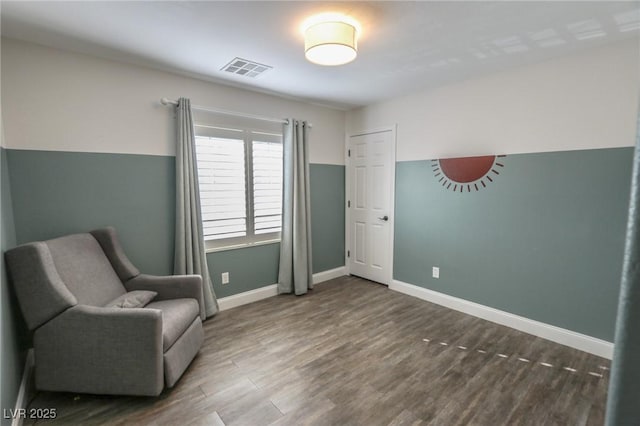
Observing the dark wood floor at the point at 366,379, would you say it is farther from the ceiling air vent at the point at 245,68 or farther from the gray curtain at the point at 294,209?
the ceiling air vent at the point at 245,68

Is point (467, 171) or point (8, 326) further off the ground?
point (467, 171)

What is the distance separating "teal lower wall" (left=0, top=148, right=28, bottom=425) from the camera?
5.60ft

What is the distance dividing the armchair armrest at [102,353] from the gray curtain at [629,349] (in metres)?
2.21

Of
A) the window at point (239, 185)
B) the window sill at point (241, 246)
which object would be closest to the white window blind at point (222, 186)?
the window at point (239, 185)

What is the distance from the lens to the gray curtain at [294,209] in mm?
3848

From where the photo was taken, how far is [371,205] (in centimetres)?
437

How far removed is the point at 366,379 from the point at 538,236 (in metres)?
2.09

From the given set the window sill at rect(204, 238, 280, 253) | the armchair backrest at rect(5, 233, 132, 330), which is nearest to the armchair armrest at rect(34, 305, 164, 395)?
the armchair backrest at rect(5, 233, 132, 330)

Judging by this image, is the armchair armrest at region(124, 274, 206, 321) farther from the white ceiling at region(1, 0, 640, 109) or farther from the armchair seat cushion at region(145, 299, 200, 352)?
the white ceiling at region(1, 0, 640, 109)

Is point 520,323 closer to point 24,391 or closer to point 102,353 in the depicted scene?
point 102,353

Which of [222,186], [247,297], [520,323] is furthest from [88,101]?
[520,323]

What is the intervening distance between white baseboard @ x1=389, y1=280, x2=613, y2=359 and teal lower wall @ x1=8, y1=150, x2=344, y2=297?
1.97 meters

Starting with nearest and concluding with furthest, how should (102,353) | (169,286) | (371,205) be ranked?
(102,353)
(169,286)
(371,205)

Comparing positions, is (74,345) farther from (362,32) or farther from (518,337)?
(518,337)
